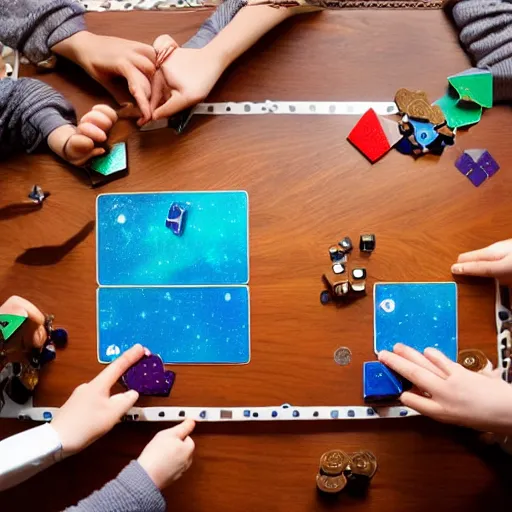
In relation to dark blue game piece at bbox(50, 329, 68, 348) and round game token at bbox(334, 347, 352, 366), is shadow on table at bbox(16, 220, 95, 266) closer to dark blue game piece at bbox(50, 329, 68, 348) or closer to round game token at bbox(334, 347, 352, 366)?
dark blue game piece at bbox(50, 329, 68, 348)

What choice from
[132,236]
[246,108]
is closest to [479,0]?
[246,108]

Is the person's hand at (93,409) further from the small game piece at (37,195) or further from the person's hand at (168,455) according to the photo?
the small game piece at (37,195)

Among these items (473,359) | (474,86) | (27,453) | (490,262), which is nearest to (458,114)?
(474,86)

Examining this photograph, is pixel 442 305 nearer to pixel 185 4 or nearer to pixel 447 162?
pixel 447 162

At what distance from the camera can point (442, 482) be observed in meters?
1.08

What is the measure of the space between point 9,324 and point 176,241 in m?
0.30

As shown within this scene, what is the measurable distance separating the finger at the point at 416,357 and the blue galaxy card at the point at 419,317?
0.07 ft

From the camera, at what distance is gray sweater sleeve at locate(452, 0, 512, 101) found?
1.03 m

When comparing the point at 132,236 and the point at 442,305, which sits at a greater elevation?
the point at 132,236

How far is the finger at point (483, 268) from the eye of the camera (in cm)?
101

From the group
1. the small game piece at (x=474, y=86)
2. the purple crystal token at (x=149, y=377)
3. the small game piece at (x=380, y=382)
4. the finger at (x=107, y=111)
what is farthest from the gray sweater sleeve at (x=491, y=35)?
the purple crystal token at (x=149, y=377)

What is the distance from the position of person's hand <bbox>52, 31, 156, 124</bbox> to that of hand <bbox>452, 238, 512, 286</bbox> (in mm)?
586

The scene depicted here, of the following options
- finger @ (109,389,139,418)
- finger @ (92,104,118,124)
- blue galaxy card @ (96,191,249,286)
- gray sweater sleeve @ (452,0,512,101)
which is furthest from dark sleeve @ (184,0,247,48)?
finger @ (109,389,139,418)

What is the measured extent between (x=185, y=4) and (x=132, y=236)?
431 mm
